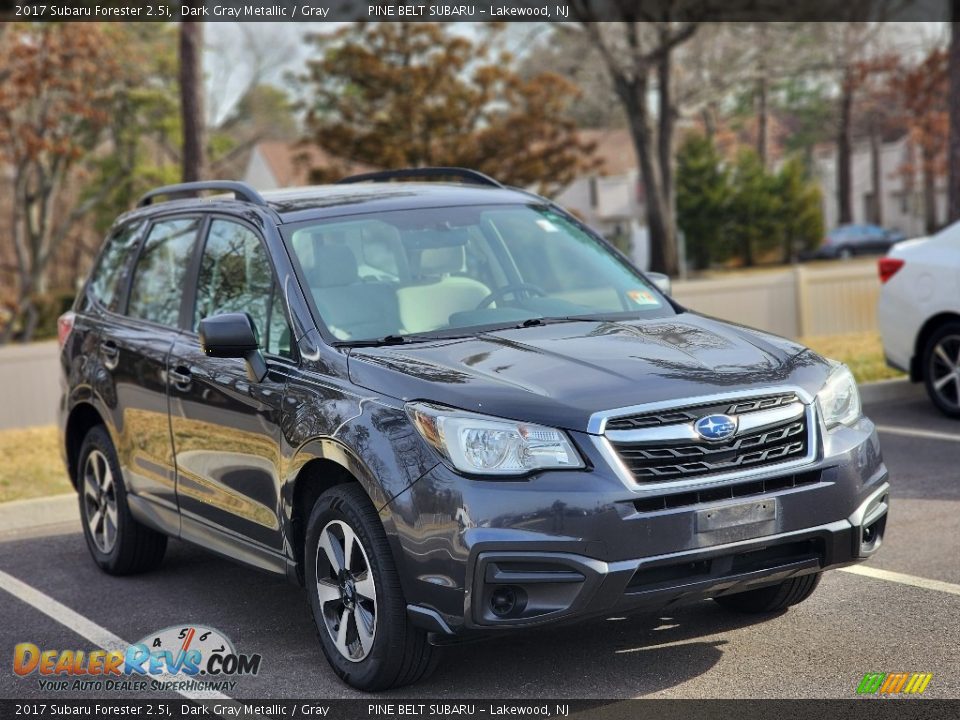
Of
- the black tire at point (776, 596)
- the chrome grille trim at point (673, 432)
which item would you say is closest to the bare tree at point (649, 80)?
the black tire at point (776, 596)

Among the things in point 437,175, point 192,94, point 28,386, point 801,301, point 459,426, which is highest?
point 192,94

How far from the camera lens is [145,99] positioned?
42000mm

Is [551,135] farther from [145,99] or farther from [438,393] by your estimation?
[438,393]

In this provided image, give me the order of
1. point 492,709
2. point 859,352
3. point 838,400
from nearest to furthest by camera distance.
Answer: point 492,709 → point 838,400 → point 859,352

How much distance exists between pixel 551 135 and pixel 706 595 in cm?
3376

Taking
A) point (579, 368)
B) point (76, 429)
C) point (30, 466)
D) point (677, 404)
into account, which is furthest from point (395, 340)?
point (30, 466)

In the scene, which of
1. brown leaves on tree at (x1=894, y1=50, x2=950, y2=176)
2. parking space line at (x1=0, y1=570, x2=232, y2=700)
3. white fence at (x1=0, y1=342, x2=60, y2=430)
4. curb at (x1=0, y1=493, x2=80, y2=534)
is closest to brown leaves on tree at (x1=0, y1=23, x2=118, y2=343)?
white fence at (x1=0, y1=342, x2=60, y2=430)

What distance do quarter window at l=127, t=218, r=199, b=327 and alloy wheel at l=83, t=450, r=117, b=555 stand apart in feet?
2.68

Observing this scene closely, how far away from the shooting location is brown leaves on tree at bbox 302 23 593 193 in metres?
35.6

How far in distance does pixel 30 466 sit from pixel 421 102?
26413 millimetres

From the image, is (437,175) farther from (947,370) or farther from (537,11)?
(537,11)

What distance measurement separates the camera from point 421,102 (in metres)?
35.8

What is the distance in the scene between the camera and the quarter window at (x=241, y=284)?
560 centimetres

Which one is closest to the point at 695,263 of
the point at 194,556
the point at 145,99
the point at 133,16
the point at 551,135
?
the point at 551,135
